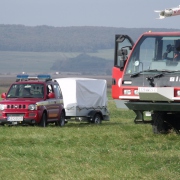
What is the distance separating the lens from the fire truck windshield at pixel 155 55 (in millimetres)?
19484

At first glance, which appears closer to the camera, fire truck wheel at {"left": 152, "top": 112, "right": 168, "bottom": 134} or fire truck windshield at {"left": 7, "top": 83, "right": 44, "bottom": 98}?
fire truck wheel at {"left": 152, "top": 112, "right": 168, "bottom": 134}

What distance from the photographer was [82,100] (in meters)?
33.1

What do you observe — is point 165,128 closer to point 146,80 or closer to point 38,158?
point 146,80

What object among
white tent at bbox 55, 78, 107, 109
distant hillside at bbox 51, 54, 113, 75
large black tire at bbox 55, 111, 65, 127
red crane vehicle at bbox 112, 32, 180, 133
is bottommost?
distant hillside at bbox 51, 54, 113, 75

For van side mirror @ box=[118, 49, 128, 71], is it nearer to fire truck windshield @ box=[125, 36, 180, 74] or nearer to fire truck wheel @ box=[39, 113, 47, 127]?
fire truck windshield @ box=[125, 36, 180, 74]

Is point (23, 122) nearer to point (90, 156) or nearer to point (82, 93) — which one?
point (82, 93)

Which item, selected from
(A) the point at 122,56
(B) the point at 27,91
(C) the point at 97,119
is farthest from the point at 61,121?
(A) the point at 122,56

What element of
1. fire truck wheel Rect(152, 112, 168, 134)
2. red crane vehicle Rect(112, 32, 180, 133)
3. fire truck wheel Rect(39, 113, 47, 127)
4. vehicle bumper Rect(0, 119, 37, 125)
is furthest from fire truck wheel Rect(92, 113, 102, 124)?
red crane vehicle Rect(112, 32, 180, 133)

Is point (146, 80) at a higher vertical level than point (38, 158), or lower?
higher

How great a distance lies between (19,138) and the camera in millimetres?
19703

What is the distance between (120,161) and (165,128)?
6.43 meters

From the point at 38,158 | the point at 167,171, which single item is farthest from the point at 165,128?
the point at 167,171

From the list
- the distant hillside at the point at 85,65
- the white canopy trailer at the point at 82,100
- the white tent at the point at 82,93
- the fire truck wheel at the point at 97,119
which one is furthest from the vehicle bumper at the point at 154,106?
the distant hillside at the point at 85,65

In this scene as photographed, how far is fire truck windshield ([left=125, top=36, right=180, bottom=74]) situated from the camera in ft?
63.9
